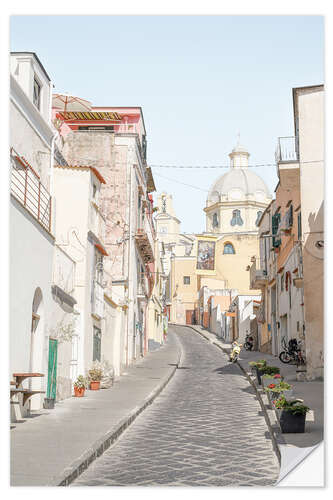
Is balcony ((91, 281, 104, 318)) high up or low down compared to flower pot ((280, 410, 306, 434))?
up

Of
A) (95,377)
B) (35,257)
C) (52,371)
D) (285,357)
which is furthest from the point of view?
(285,357)

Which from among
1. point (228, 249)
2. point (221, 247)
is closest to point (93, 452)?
point (221, 247)

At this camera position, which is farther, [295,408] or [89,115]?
[89,115]

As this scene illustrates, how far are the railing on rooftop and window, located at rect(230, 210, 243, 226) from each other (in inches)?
2281

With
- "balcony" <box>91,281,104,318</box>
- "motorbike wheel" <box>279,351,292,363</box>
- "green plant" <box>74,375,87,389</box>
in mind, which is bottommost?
"motorbike wheel" <box>279,351,292,363</box>

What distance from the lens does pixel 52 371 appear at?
14.3 metres

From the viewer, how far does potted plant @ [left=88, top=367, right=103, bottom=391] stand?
17.8 meters

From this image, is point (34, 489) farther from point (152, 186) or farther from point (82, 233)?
point (152, 186)

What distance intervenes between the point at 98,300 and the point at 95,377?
2.64m

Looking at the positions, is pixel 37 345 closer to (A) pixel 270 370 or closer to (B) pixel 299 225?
(A) pixel 270 370

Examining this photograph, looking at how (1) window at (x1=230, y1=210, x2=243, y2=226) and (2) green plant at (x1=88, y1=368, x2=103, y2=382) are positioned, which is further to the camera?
(1) window at (x1=230, y1=210, x2=243, y2=226)

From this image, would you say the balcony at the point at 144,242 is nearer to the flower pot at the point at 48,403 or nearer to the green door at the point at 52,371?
the green door at the point at 52,371

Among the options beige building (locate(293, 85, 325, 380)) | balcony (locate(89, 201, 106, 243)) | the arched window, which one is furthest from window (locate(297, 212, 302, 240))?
the arched window

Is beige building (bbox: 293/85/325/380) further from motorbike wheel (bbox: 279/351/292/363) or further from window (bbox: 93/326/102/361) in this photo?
motorbike wheel (bbox: 279/351/292/363)
